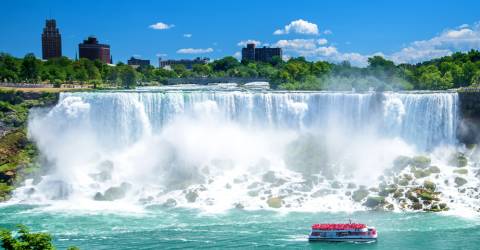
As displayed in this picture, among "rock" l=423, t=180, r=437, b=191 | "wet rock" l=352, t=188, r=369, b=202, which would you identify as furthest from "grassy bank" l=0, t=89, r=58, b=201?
"rock" l=423, t=180, r=437, b=191

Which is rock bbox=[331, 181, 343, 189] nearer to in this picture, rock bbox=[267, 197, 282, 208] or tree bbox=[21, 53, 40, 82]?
rock bbox=[267, 197, 282, 208]

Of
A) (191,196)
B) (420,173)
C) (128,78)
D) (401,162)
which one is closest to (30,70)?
(128,78)

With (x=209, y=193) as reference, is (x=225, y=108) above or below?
above

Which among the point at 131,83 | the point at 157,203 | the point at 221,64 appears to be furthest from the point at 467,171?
the point at 221,64

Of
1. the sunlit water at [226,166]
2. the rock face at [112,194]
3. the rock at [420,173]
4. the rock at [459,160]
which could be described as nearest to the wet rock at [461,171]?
the sunlit water at [226,166]

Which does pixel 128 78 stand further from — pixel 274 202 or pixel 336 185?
pixel 274 202

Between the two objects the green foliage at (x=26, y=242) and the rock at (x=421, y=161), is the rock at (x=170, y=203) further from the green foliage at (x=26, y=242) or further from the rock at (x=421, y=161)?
the green foliage at (x=26, y=242)

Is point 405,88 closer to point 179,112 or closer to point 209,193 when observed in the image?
point 179,112
